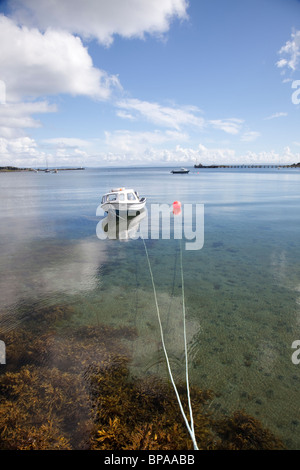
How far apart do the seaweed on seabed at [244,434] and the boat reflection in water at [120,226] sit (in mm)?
15440

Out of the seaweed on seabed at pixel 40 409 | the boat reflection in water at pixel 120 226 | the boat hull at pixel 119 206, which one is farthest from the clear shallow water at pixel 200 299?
the boat hull at pixel 119 206

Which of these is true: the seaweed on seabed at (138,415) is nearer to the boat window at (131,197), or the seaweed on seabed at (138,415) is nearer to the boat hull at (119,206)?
the boat hull at (119,206)

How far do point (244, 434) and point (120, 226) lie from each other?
20829mm

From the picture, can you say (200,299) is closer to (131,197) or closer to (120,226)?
(120,226)

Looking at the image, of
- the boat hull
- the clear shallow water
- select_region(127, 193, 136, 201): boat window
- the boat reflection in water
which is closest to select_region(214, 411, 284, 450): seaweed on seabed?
the clear shallow water

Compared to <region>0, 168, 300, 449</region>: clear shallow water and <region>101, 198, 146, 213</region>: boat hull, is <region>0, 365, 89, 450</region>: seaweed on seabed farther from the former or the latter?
<region>101, 198, 146, 213</region>: boat hull

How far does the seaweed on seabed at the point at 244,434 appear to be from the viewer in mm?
4906

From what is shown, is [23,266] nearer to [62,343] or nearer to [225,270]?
[62,343]

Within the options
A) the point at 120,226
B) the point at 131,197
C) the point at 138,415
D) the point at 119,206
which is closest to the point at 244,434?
the point at 138,415

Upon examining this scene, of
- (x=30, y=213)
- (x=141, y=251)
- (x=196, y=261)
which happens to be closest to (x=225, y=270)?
(x=196, y=261)

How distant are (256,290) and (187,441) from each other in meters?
7.62

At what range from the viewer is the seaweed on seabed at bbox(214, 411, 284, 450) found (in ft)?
16.1

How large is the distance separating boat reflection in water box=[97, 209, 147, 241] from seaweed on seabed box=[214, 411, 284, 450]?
1544cm

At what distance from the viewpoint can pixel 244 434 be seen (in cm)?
513
